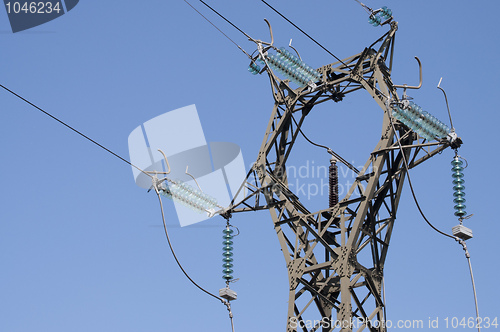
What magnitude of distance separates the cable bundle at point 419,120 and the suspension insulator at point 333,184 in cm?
373

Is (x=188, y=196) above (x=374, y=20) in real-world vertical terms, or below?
below

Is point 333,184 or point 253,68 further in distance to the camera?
point 333,184

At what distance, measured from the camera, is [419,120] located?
2130 centimetres

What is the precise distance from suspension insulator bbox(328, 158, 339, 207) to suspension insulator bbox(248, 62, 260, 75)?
3285 mm

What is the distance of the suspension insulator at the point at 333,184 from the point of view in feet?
80.3

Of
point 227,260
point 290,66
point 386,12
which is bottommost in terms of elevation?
point 227,260

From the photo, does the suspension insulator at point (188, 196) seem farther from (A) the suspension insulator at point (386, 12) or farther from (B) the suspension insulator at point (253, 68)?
(A) the suspension insulator at point (386, 12)

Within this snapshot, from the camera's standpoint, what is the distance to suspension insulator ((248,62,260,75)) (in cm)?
2360

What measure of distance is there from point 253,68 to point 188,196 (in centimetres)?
376

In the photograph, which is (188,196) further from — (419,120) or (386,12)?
(386,12)

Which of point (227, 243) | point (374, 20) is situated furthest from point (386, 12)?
point (227, 243)

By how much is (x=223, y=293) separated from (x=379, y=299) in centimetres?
372

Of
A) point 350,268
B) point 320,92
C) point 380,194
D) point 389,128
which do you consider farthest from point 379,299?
point 320,92

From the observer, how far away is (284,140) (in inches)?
953
